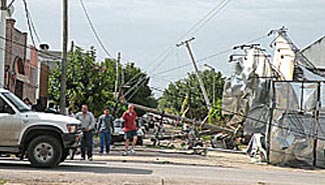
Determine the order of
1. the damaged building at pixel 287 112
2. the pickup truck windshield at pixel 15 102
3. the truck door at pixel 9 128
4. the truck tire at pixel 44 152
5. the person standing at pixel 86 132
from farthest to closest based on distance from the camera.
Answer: the damaged building at pixel 287 112
the person standing at pixel 86 132
the pickup truck windshield at pixel 15 102
the truck tire at pixel 44 152
the truck door at pixel 9 128

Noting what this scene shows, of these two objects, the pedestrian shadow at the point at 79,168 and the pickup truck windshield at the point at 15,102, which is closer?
the pedestrian shadow at the point at 79,168

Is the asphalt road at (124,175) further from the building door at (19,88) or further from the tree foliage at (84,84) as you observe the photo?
the building door at (19,88)

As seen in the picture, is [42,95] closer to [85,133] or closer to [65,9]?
[65,9]

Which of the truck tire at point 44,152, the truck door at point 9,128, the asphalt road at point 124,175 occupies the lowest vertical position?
the asphalt road at point 124,175

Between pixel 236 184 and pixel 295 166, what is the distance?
362 inches

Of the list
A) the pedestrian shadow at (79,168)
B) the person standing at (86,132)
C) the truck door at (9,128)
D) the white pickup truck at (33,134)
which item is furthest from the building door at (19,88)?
the truck door at (9,128)

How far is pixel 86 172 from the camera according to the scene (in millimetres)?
16688

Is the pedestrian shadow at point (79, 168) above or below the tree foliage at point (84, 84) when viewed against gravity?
below

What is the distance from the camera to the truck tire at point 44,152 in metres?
17.1

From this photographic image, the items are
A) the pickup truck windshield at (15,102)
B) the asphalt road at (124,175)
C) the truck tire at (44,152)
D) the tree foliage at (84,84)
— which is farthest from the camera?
the tree foliage at (84,84)

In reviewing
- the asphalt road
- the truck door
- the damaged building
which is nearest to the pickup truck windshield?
the truck door

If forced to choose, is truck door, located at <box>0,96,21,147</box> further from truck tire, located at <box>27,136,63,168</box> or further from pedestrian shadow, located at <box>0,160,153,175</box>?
pedestrian shadow, located at <box>0,160,153,175</box>

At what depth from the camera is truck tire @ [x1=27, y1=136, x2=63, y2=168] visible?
17.1 metres

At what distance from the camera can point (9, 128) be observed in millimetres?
16953
